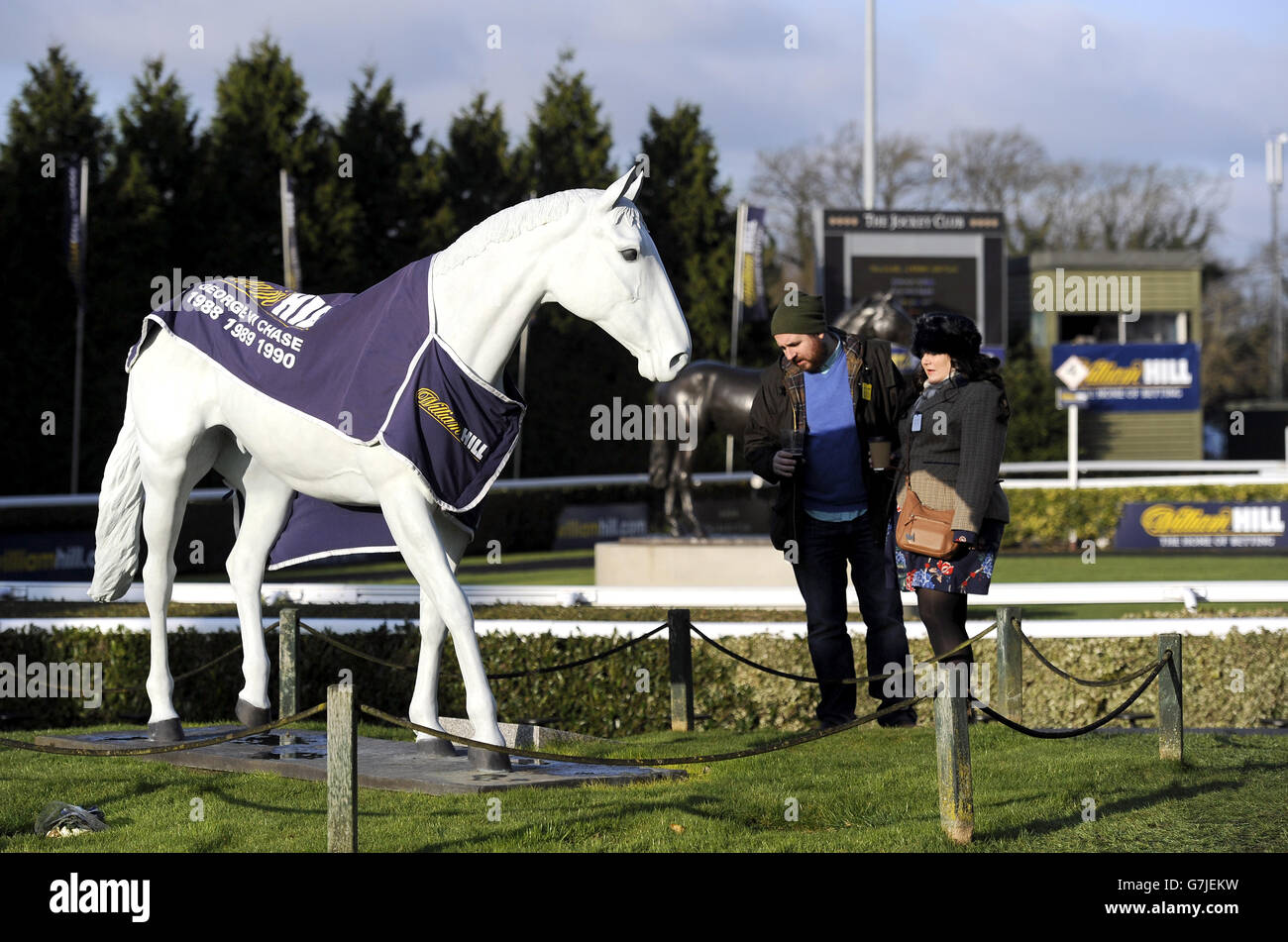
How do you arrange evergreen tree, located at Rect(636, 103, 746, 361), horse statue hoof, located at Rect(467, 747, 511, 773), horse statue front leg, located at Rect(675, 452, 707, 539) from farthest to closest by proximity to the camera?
evergreen tree, located at Rect(636, 103, 746, 361) → horse statue front leg, located at Rect(675, 452, 707, 539) → horse statue hoof, located at Rect(467, 747, 511, 773)

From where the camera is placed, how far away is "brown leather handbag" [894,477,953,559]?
5.54m

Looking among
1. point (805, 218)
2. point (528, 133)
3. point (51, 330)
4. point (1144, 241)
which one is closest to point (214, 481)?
point (51, 330)

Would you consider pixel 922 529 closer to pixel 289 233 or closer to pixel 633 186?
pixel 633 186

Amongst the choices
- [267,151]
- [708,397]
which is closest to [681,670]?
[708,397]

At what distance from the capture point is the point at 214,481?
19109 mm

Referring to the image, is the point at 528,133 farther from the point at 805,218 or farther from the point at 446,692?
the point at 446,692

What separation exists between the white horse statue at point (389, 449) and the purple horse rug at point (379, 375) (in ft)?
0.21

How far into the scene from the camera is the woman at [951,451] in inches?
220

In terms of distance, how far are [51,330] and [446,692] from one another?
12620 mm

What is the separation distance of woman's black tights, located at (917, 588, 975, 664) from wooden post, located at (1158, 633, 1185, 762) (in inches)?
32.8

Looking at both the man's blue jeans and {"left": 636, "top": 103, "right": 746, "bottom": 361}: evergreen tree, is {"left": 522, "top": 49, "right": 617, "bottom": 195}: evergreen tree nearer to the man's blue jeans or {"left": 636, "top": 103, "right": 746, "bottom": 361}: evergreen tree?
{"left": 636, "top": 103, "right": 746, "bottom": 361}: evergreen tree

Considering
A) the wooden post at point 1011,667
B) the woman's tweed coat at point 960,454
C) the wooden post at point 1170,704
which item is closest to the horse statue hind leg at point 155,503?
the woman's tweed coat at point 960,454

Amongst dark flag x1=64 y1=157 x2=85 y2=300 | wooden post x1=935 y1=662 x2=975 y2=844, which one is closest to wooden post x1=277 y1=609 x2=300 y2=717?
Answer: wooden post x1=935 y1=662 x2=975 y2=844

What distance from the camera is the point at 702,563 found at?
13555 millimetres
